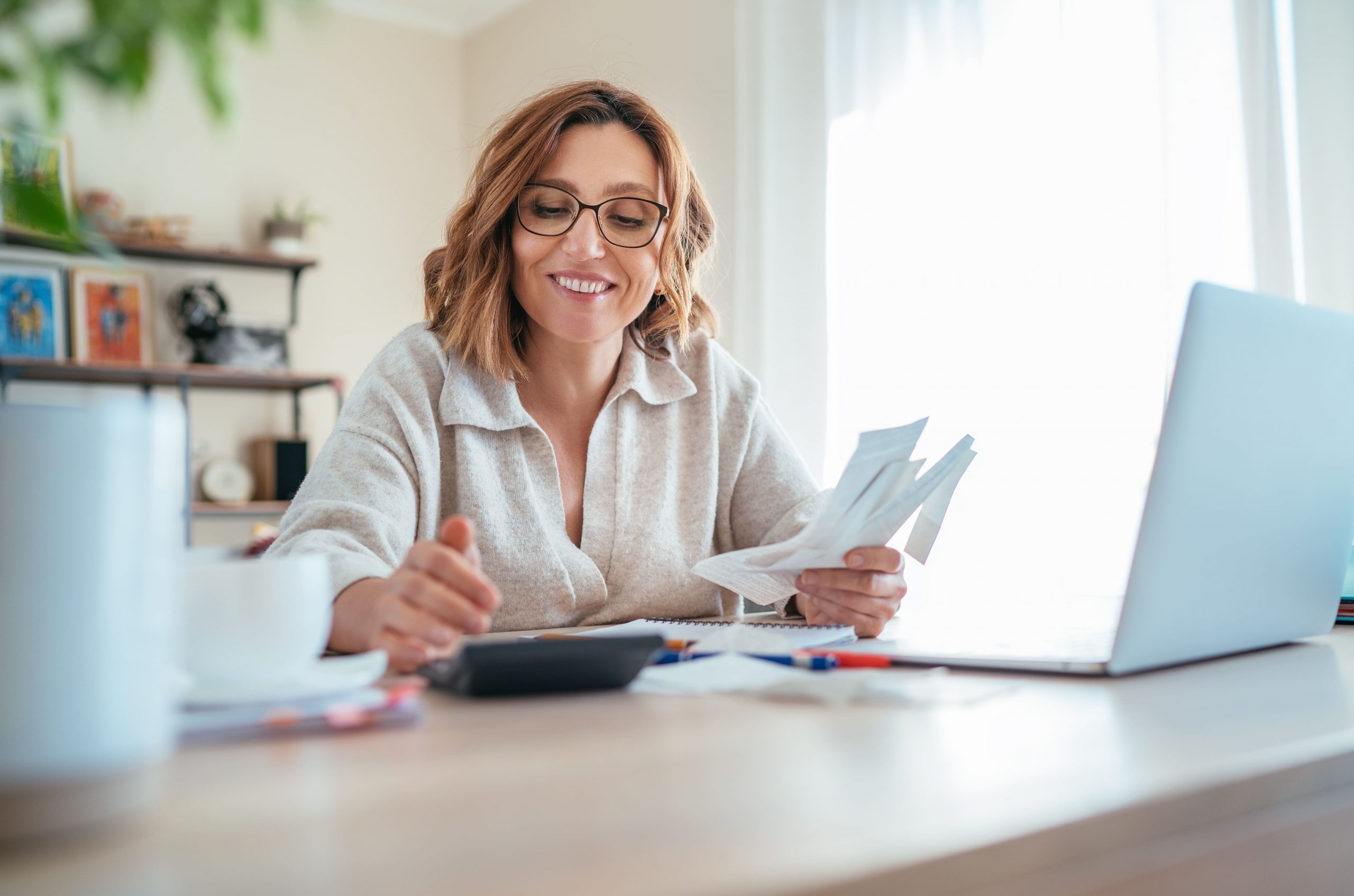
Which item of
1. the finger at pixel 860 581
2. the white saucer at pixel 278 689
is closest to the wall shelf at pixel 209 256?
the finger at pixel 860 581

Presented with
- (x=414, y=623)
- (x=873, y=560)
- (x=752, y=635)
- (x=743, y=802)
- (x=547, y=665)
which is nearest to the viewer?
(x=743, y=802)

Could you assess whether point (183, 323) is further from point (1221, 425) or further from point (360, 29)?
point (1221, 425)

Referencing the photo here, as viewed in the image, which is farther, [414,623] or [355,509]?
[355,509]

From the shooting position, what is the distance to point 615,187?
1.67m

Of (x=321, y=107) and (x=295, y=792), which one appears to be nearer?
(x=295, y=792)

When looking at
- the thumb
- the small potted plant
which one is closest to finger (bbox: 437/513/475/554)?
the thumb

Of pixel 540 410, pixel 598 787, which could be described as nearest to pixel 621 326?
pixel 540 410

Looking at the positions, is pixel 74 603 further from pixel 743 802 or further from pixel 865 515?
pixel 865 515

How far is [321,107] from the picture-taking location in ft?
15.6

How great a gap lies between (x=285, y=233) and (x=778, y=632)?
13.1 feet

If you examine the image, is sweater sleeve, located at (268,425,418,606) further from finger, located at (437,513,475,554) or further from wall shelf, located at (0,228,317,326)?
wall shelf, located at (0,228,317,326)

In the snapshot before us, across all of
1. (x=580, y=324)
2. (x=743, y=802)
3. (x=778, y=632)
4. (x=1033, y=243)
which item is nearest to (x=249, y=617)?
(x=743, y=802)

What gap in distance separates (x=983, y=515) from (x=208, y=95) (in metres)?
2.87

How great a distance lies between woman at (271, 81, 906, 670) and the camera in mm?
1472
